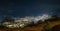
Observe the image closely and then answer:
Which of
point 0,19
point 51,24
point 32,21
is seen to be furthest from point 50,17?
point 0,19

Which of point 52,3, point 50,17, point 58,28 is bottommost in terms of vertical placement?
point 58,28

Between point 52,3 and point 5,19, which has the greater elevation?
point 52,3

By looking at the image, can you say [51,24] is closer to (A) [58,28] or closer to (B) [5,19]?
(A) [58,28]

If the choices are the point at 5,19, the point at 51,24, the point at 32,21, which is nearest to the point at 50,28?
the point at 51,24

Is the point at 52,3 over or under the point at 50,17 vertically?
over

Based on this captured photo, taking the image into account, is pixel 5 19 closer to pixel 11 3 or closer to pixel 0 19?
pixel 0 19

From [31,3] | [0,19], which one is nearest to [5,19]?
[0,19]

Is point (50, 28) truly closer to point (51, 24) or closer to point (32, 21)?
point (51, 24)
